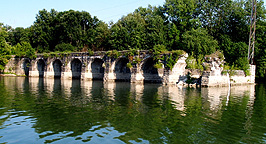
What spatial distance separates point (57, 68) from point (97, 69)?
8.21 meters

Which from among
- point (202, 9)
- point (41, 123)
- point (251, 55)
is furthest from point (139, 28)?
point (41, 123)

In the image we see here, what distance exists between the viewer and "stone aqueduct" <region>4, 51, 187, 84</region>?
105 ft

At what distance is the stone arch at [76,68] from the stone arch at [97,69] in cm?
328

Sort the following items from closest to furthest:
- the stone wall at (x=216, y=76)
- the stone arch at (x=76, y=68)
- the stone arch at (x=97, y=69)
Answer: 1. the stone wall at (x=216, y=76)
2. the stone arch at (x=97, y=69)
3. the stone arch at (x=76, y=68)

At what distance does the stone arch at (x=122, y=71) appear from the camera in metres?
36.4

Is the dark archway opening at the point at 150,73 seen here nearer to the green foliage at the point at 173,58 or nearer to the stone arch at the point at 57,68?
the green foliage at the point at 173,58

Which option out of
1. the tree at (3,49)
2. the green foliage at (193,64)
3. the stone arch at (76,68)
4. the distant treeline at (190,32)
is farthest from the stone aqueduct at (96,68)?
the distant treeline at (190,32)

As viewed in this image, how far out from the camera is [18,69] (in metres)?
46.1

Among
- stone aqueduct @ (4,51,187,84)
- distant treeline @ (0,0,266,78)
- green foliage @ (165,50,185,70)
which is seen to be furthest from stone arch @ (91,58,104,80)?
green foliage @ (165,50,185,70)

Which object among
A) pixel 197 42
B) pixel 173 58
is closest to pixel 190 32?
pixel 197 42

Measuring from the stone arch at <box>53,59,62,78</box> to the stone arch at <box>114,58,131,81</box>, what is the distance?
11.9 meters

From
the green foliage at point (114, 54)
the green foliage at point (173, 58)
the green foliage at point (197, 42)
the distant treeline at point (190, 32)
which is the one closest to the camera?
the green foliage at point (173, 58)

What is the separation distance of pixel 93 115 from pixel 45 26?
2049 inches

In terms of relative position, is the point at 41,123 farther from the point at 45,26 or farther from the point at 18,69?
the point at 45,26
